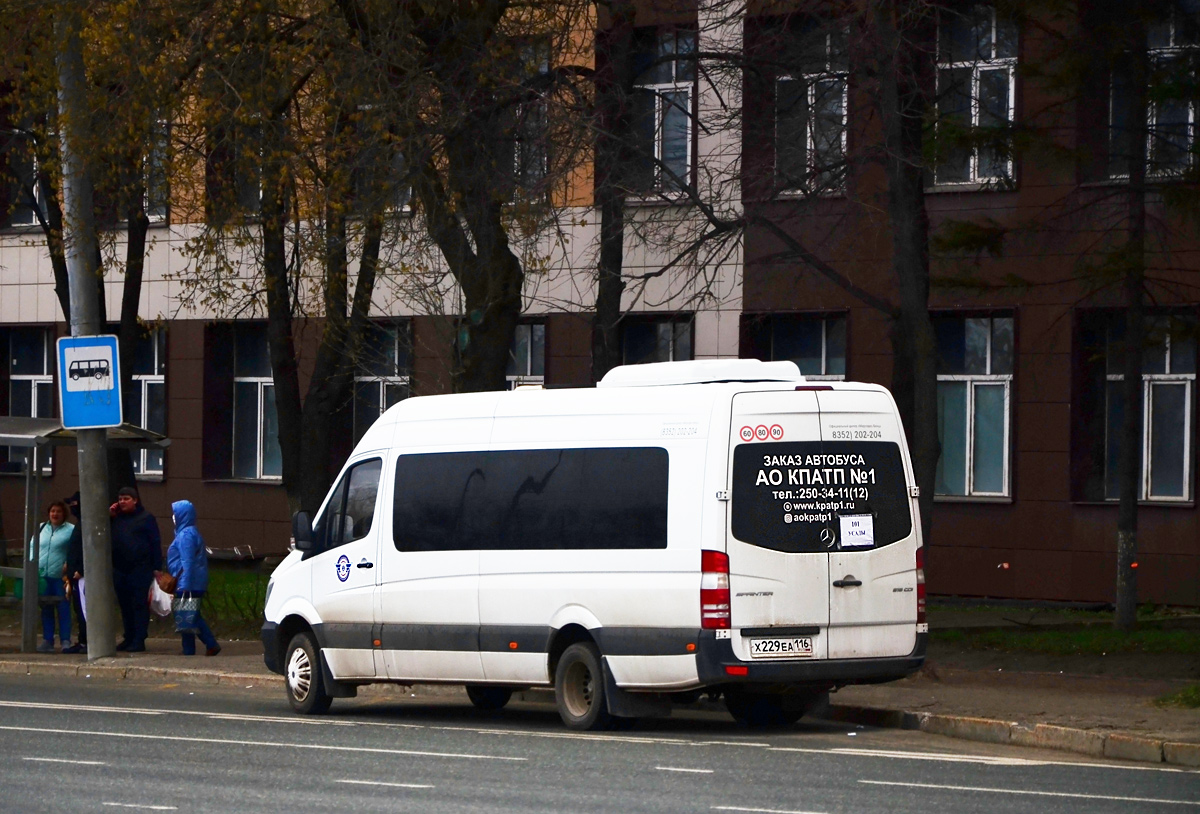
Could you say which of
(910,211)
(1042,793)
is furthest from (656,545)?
(910,211)

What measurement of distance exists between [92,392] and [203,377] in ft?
41.4

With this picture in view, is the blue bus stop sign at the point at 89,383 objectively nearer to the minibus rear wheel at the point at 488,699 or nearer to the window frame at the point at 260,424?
the minibus rear wheel at the point at 488,699

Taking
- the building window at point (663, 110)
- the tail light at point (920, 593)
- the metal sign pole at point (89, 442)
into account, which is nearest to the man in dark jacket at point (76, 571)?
the metal sign pole at point (89, 442)

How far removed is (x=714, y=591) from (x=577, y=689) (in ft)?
4.99

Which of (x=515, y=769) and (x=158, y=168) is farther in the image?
(x=158, y=168)

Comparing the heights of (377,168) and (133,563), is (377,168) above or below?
above

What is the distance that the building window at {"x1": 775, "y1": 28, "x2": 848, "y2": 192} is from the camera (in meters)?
17.7

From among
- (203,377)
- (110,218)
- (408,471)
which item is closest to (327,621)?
(408,471)

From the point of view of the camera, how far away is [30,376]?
→ 34969 mm

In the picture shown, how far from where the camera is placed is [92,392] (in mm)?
19516

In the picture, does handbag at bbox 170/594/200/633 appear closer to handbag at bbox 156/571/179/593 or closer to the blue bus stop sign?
handbag at bbox 156/571/179/593

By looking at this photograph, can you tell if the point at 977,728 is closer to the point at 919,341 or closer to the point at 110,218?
the point at 919,341

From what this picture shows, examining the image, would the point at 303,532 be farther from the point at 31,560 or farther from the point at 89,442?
the point at 31,560

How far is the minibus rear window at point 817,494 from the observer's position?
A: 1284 cm
